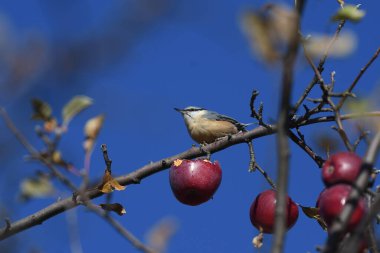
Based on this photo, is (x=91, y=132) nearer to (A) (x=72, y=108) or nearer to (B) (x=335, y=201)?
(A) (x=72, y=108)

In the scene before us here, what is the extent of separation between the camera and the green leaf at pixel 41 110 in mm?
2008

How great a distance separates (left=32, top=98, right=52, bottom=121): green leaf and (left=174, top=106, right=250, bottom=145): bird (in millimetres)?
3432

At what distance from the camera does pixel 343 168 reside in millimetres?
1900

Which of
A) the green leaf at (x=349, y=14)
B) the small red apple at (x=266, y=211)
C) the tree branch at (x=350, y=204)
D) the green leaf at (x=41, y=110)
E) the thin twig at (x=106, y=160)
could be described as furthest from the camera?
the thin twig at (x=106, y=160)

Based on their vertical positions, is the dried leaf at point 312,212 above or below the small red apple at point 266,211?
above

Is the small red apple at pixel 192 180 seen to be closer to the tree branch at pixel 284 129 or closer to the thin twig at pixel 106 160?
the thin twig at pixel 106 160

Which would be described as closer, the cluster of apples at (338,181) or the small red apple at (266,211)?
the cluster of apples at (338,181)

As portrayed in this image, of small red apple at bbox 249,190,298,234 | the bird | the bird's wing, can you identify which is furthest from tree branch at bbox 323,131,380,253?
the bird's wing

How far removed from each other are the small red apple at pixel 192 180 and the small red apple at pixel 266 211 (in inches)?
23.5

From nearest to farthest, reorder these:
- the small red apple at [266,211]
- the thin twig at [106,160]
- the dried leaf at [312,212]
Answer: the small red apple at [266,211] → the dried leaf at [312,212] → the thin twig at [106,160]

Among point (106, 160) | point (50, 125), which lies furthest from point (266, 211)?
point (50, 125)

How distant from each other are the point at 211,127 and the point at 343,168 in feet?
12.1

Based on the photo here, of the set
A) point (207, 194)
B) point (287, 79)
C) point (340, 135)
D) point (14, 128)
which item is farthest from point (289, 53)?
point (207, 194)

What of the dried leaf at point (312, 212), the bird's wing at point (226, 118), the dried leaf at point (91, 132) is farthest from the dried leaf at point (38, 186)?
the bird's wing at point (226, 118)
